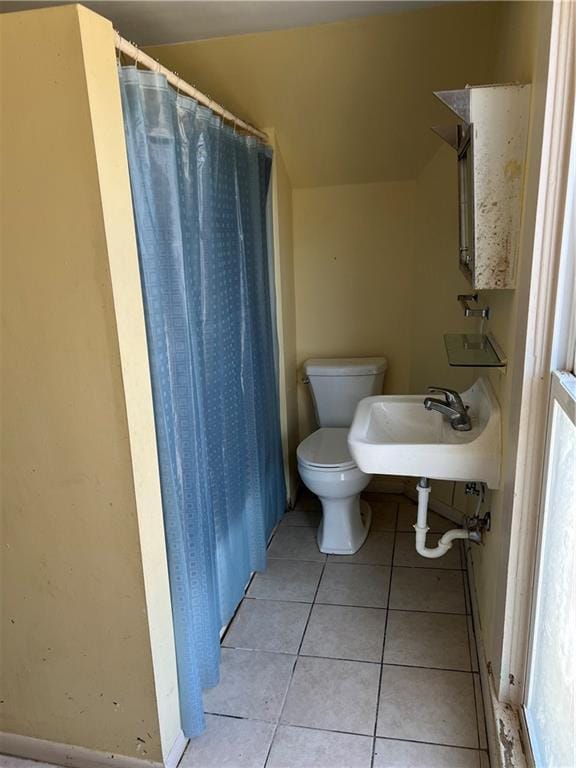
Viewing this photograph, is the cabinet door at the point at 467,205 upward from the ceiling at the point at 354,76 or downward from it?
downward

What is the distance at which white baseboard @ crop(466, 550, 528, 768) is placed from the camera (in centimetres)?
126

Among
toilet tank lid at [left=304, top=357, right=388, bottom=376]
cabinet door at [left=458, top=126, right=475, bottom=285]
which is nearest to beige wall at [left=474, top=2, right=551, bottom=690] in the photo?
cabinet door at [left=458, top=126, right=475, bottom=285]

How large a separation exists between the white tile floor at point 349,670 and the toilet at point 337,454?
11 cm

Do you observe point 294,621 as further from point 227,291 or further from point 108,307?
point 108,307

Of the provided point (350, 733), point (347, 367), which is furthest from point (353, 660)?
point (347, 367)

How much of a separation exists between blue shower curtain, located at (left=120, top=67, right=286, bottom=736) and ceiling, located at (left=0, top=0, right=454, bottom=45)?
38 centimetres

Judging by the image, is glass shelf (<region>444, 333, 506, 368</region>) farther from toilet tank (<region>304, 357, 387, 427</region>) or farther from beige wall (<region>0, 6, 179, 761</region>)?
beige wall (<region>0, 6, 179, 761</region>)

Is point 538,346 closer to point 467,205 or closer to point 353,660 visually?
point 467,205

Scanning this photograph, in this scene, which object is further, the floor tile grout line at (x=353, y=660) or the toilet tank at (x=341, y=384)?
the toilet tank at (x=341, y=384)

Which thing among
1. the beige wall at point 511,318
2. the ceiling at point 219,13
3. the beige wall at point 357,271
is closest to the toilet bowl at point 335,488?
the beige wall at point 357,271

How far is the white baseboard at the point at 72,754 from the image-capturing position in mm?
1420

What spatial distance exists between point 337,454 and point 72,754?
1.42 m

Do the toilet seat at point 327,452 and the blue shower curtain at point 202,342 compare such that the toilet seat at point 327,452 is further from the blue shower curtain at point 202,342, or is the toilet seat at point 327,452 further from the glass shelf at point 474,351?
the glass shelf at point 474,351

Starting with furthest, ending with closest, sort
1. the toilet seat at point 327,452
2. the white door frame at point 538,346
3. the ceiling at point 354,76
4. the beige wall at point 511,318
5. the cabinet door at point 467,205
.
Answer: the toilet seat at point 327,452, the ceiling at point 354,76, the cabinet door at point 467,205, the beige wall at point 511,318, the white door frame at point 538,346
